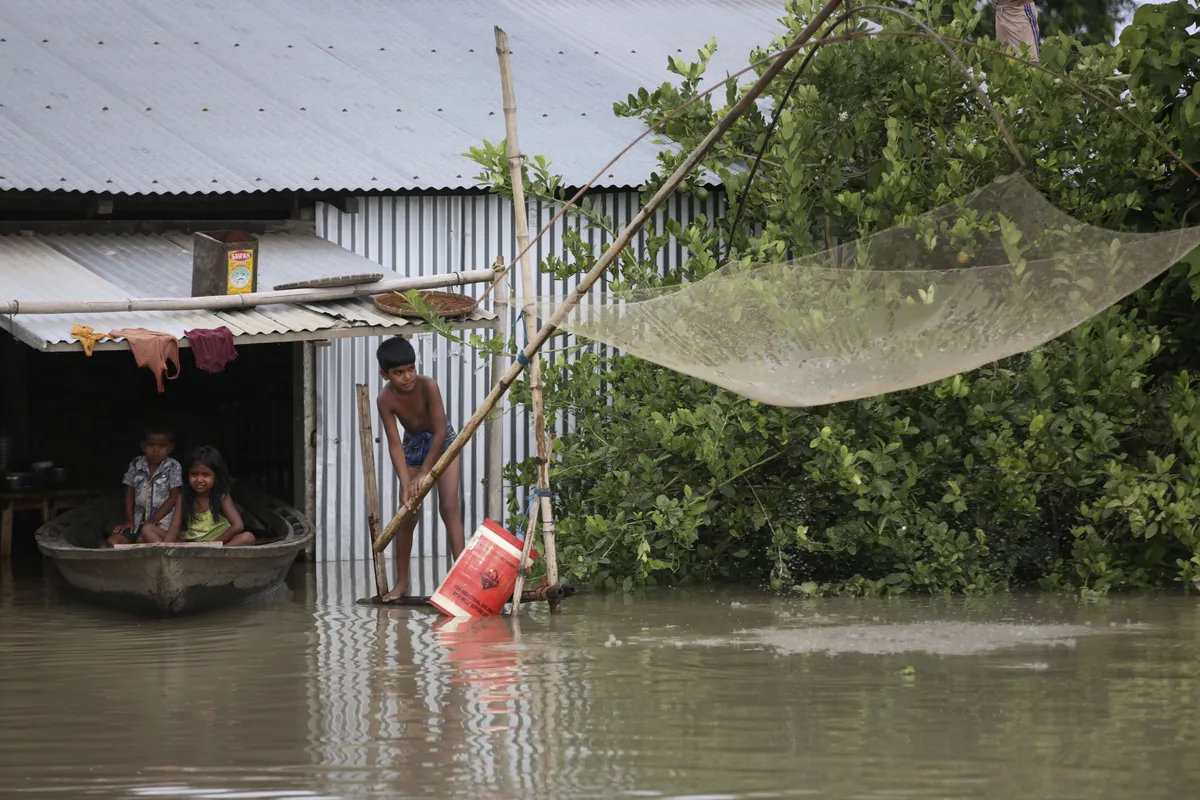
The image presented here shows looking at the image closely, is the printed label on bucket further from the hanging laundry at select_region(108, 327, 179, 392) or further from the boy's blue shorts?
the boy's blue shorts

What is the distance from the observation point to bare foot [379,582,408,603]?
8.38 m

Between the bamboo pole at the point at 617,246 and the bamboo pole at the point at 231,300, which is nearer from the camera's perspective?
the bamboo pole at the point at 617,246

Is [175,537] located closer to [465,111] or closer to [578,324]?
[578,324]

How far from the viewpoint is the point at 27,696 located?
19.4ft

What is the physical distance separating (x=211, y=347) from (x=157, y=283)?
3.73 feet

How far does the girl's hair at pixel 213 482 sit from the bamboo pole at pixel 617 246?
54.8 inches

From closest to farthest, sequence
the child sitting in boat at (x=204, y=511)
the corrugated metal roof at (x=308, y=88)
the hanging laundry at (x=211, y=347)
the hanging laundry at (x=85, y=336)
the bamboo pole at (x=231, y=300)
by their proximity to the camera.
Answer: the hanging laundry at (x=85, y=336)
the bamboo pole at (x=231, y=300)
the hanging laundry at (x=211, y=347)
the child sitting in boat at (x=204, y=511)
the corrugated metal roof at (x=308, y=88)

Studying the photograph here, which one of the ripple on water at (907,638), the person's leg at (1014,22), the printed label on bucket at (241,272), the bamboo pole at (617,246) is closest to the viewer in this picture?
the bamboo pole at (617,246)

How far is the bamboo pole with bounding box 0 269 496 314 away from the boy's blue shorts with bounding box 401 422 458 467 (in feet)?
3.24

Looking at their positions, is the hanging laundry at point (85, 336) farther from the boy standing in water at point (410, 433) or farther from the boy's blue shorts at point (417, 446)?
the boy's blue shorts at point (417, 446)

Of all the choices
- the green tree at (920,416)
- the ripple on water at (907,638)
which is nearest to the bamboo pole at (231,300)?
the green tree at (920,416)

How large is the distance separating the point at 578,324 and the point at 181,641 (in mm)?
2371

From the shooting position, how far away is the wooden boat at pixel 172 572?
25.4 ft

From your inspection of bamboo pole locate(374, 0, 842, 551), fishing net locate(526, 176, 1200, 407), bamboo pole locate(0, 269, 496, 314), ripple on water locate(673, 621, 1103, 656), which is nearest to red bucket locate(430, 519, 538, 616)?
bamboo pole locate(374, 0, 842, 551)
